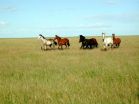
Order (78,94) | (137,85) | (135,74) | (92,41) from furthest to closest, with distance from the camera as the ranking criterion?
(92,41) < (135,74) < (137,85) < (78,94)

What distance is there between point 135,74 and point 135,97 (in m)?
3.56

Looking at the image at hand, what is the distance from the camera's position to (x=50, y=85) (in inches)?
369

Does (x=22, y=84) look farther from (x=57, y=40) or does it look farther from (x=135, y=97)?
(x=57, y=40)

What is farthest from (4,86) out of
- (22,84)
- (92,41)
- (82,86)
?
(92,41)

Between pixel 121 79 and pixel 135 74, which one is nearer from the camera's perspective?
pixel 121 79

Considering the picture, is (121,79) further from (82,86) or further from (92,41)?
(92,41)

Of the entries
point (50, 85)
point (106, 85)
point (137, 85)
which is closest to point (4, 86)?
point (50, 85)

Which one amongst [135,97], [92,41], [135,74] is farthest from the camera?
[92,41]

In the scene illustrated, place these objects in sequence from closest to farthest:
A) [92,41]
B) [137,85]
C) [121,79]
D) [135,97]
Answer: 1. [135,97]
2. [137,85]
3. [121,79]
4. [92,41]

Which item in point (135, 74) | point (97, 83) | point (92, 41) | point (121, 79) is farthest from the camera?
point (92, 41)

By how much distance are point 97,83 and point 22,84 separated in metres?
2.35

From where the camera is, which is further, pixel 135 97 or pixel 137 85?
pixel 137 85

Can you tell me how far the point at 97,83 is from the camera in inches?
370

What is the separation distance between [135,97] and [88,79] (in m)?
3.02
